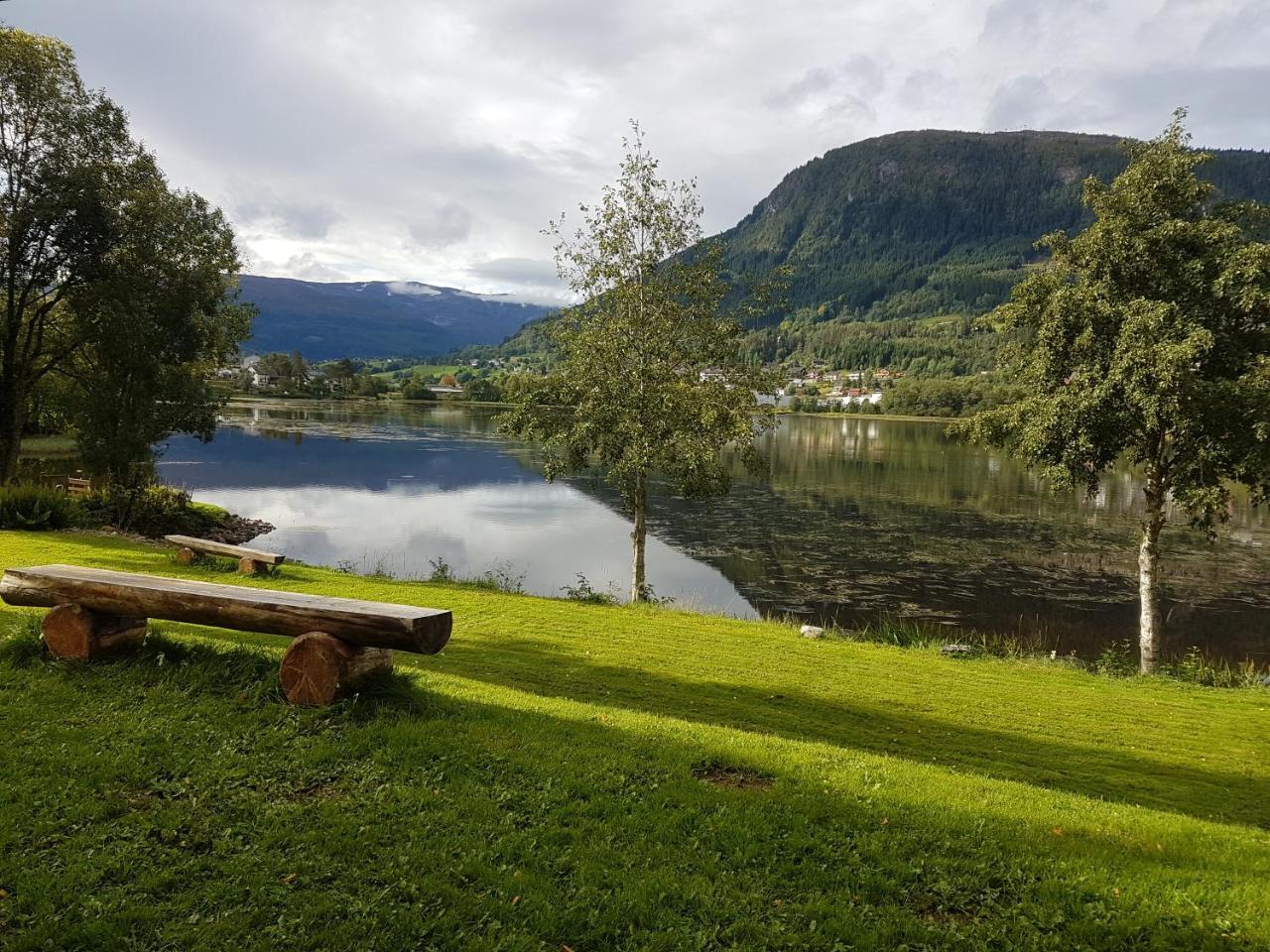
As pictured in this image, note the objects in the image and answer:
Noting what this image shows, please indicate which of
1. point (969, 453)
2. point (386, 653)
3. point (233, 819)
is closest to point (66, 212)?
point (386, 653)

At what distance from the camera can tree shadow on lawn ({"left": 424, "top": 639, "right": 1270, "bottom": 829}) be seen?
780cm

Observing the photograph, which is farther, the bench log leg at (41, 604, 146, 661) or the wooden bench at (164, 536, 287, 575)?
the wooden bench at (164, 536, 287, 575)

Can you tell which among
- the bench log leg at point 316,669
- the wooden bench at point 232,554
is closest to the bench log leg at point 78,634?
the bench log leg at point 316,669

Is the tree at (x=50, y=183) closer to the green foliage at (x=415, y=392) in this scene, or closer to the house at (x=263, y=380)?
the green foliage at (x=415, y=392)

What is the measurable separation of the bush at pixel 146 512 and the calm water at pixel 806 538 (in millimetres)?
3174

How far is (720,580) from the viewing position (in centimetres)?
2783

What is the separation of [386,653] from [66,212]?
2278cm

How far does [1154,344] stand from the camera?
43.7ft

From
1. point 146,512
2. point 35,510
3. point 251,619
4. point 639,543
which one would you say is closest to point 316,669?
point 251,619

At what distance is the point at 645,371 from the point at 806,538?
63.0 feet

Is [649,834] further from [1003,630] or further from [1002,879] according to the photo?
[1003,630]

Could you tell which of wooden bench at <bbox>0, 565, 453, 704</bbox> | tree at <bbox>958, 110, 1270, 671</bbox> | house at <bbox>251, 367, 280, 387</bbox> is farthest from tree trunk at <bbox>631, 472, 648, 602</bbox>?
house at <bbox>251, 367, 280, 387</bbox>

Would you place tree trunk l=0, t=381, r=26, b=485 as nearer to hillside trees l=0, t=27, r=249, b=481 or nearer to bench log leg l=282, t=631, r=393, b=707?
hillside trees l=0, t=27, r=249, b=481

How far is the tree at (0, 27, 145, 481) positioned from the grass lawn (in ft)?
61.5
